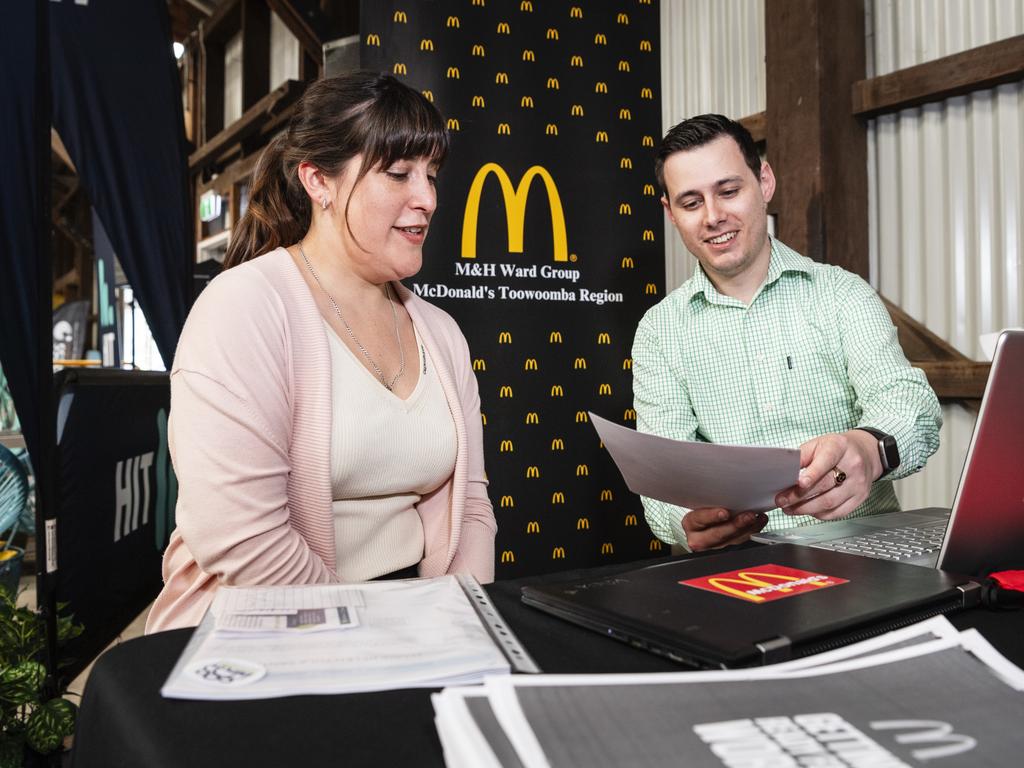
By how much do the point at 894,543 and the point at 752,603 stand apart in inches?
18.8

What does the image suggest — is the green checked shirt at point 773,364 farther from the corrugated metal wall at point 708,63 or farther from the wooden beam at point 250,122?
the wooden beam at point 250,122

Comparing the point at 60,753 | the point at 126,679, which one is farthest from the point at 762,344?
the point at 60,753

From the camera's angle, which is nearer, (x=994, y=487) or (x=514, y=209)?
(x=994, y=487)

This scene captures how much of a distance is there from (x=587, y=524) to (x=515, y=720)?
8.39 feet

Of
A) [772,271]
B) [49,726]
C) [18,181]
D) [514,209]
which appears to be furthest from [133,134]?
[772,271]

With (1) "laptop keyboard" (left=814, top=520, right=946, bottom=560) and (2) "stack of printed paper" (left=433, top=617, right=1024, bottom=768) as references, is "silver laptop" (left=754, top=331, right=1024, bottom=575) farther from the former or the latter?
(2) "stack of printed paper" (left=433, top=617, right=1024, bottom=768)

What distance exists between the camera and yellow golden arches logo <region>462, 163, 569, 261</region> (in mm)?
2768

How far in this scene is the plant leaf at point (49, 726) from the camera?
1636mm

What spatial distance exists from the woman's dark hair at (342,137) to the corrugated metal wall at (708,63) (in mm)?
2549

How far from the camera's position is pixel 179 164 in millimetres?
3016

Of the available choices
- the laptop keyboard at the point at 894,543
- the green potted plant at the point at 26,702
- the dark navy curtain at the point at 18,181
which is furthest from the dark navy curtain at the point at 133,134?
the laptop keyboard at the point at 894,543

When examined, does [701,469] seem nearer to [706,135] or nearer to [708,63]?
[706,135]

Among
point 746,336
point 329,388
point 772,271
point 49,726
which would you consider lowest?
point 49,726

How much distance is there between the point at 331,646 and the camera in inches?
24.7
